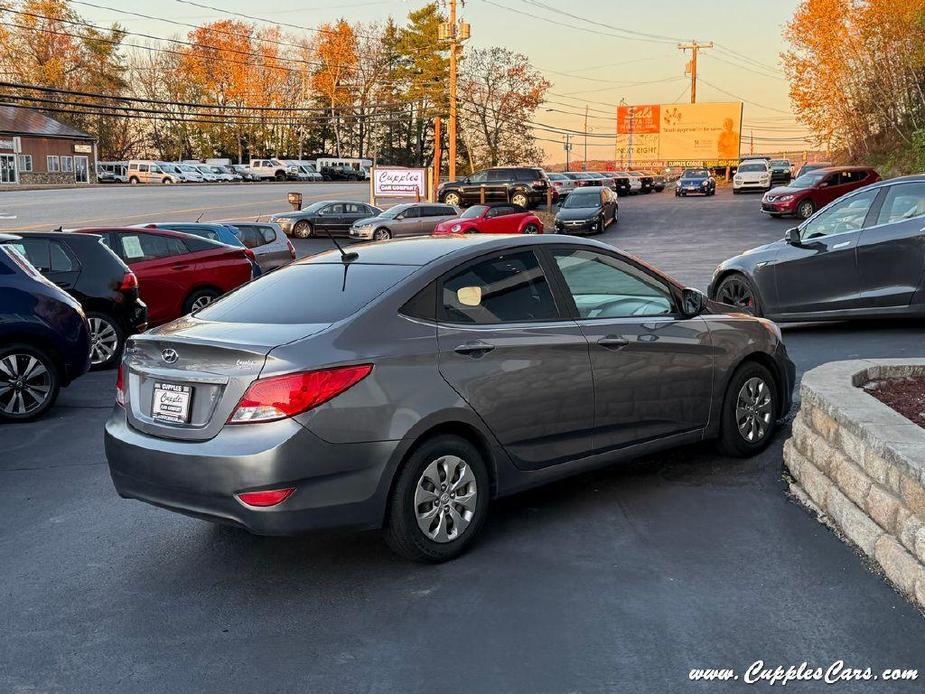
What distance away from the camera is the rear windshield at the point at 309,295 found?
5207 millimetres

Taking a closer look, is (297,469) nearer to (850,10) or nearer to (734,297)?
(734,297)

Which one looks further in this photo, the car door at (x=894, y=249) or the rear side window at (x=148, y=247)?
the rear side window at (x=148, y=247)

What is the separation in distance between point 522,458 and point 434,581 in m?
0.89

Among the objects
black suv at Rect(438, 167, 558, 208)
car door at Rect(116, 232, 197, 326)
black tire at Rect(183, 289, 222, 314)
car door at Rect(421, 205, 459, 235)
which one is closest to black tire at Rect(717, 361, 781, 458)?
black tire at Rect(183, 289, 222, 314)

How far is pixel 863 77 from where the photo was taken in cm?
5025

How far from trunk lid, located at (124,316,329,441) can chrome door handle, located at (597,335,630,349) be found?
1738 mm

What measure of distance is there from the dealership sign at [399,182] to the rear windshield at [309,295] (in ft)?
131

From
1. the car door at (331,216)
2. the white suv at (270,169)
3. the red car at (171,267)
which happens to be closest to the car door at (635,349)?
the red car at (171,267)

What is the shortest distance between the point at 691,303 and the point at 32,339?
5.85 m

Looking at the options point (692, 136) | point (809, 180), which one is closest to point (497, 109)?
point (692, 136)

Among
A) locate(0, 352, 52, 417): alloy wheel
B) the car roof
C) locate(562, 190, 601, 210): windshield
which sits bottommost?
locate(0, 352, 52, 417): alloy wheel

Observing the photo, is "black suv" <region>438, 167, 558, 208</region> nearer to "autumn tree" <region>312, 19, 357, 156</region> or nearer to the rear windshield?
the rear windshield

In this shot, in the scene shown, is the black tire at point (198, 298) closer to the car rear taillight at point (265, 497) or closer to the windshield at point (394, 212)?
the car rear taillight at point (265, 497)

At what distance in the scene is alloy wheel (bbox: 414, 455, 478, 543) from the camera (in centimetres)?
502
